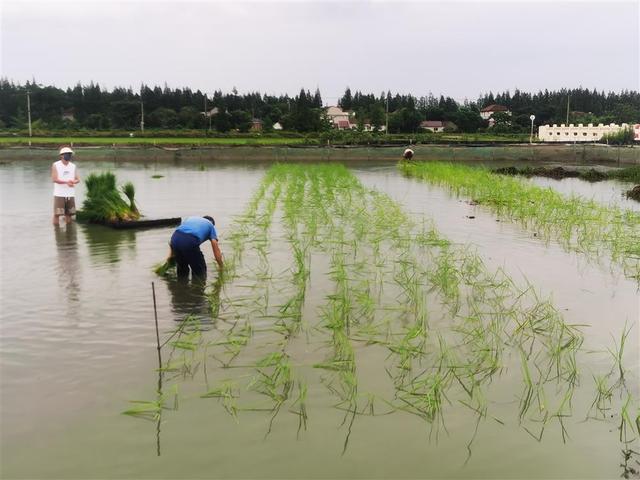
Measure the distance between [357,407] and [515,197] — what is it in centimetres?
849

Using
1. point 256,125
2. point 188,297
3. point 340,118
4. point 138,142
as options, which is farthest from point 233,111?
point 188,297

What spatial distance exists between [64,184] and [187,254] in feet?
13.8

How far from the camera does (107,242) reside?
23.4 feet

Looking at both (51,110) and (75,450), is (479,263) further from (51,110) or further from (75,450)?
(51,110)

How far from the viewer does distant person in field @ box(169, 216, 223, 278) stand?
4.88 meters

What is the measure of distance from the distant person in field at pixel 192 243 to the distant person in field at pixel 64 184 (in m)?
3.77

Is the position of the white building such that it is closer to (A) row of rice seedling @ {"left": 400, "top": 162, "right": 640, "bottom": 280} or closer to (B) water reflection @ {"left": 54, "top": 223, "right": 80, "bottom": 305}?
(A) row of rice seedling @ {"left": 400, "top": 162, "right": 640, "bottom": 280}

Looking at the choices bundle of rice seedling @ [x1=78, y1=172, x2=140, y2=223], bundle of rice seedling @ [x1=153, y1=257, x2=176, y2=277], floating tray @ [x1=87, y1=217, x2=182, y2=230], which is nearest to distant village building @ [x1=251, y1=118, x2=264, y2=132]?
bundle of rice seedling @ [x1=78, y1=172, x2=140, y2=223]

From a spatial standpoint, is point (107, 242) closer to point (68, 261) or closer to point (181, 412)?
point (68, 261)

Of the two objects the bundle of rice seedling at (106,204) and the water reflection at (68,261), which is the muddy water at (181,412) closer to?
the water reflection at (68,261)

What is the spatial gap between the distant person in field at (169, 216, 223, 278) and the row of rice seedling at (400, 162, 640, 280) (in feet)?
13.3

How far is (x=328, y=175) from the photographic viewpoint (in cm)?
1454

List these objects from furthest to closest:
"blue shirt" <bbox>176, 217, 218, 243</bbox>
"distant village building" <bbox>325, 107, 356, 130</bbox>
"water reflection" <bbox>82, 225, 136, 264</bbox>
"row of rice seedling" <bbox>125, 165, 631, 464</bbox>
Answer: "distant village building" <bbox>325, 107, 356, 130</bbox> → "water reflection" <bbox>82, 225, 136, 264</bbox> → "blue shirt" <bbox>176, 217, 218, 243</bbox> → "row of rice seedling" <bbox>125, 165, 631, 464</bbox>

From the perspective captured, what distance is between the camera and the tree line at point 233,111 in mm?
46375
